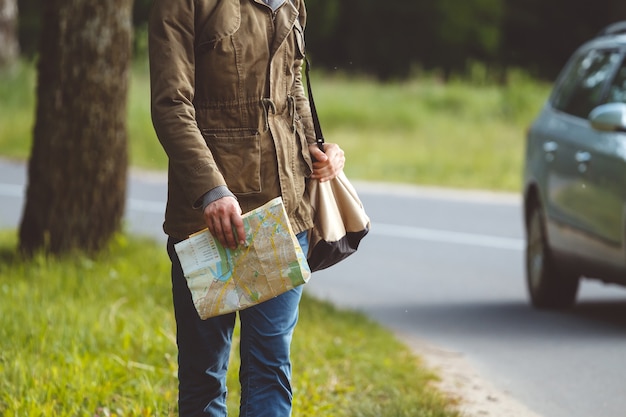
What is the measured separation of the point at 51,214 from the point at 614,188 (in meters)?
3.46

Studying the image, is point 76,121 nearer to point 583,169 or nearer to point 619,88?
point 583,169

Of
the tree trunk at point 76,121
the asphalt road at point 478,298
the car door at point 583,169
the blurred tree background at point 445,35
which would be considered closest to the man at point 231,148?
the asphalt road at point 478,298

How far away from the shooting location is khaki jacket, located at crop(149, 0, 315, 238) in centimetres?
363

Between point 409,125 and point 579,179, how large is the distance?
16627mm

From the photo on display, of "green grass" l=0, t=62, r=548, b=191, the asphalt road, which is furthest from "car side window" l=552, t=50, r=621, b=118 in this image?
"green grass" l=0, t=62, r=548, b=191

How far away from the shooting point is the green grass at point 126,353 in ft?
17.2

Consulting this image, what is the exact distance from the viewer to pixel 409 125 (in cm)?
2455

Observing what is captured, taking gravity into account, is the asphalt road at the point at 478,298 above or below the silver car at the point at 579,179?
below

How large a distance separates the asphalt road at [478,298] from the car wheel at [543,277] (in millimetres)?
116

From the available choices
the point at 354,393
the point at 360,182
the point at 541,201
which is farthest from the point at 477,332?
the point at 360,182

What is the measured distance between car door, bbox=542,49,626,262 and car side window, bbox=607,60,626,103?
0.12 feet

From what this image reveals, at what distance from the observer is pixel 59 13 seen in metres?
8.27

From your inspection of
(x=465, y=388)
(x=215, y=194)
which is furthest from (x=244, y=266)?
(x=465, y=388)

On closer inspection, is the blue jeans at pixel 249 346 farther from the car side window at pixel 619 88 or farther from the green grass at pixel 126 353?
the car side window at pixel 619 88
